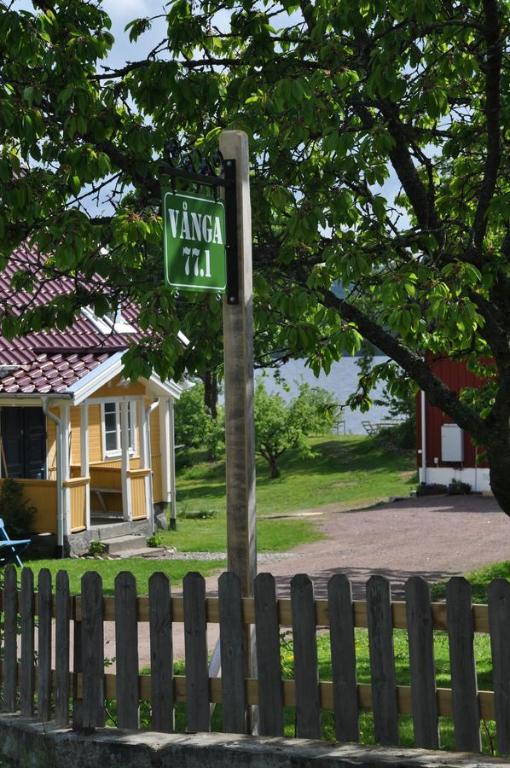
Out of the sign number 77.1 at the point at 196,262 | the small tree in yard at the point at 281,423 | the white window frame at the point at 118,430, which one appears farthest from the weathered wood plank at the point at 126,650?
the small tree in yard at the point at 281,423

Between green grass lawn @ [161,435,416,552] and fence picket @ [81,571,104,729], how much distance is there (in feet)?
53.3

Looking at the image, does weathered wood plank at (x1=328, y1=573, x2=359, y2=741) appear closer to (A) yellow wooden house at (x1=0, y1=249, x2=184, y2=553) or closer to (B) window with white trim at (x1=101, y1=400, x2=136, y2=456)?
(A) yellow wooden house at (x1=0, y1=249, x2=184, y2=553)

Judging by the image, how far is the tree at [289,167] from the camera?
8727 millimetres

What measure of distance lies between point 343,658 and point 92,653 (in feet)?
5.74

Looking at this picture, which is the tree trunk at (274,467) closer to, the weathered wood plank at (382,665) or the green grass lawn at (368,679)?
the green grass lawn at (368,679)

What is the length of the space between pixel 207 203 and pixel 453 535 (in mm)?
19490

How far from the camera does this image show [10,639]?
27.5 feet

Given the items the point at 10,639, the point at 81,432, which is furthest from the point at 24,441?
the point at 10,639

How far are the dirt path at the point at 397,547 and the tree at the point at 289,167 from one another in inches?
186

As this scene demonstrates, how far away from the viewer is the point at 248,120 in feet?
33.3

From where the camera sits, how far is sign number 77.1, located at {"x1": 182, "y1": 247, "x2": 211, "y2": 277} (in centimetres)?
709

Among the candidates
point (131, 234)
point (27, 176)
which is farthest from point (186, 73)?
point (131, 234)

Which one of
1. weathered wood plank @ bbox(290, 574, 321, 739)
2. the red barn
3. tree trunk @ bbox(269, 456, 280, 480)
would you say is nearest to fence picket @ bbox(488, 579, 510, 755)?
weathered wood plank @ bbox(290, 574, 321, 739)

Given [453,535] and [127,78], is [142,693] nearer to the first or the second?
[127,78]
